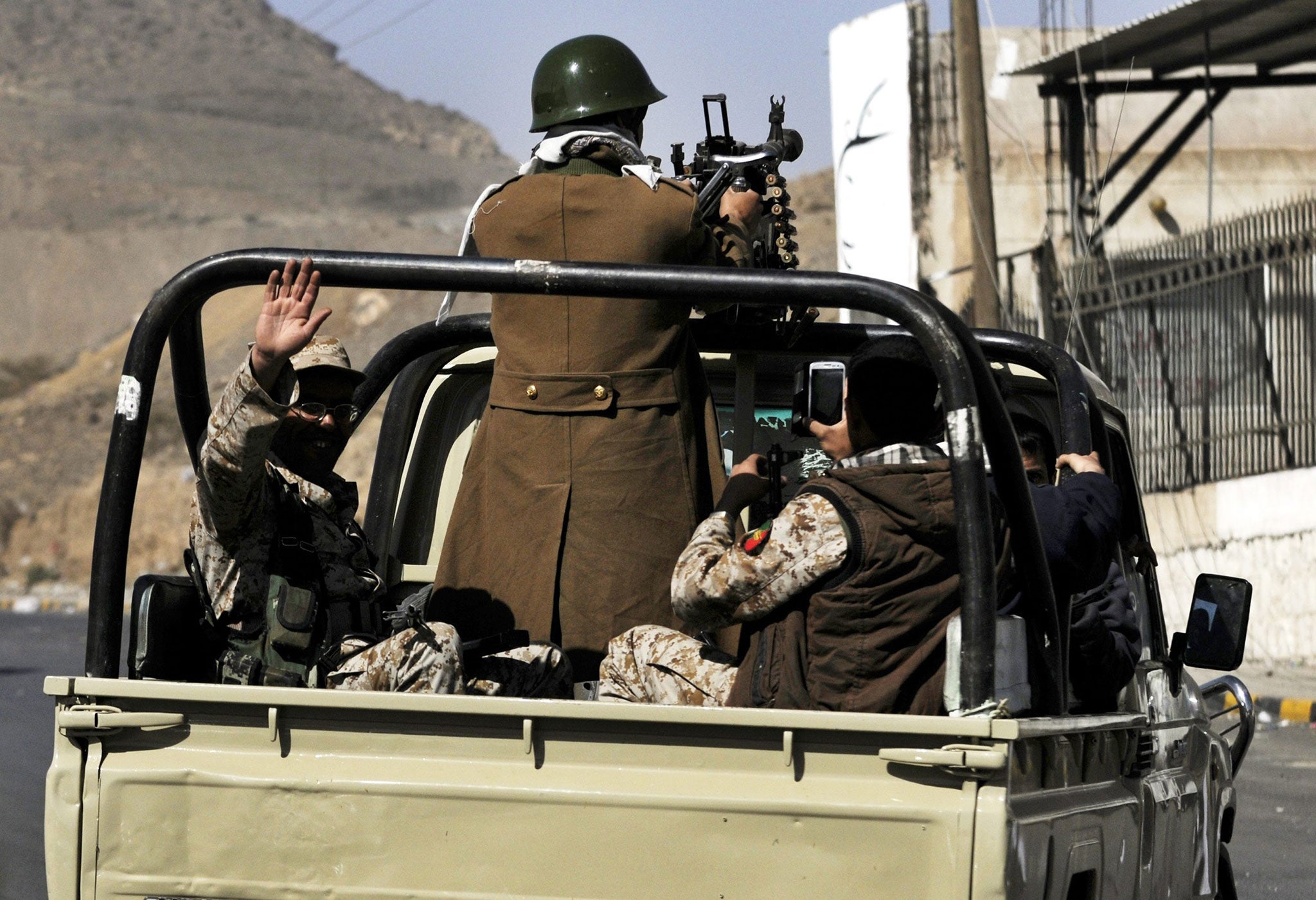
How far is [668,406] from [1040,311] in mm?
14488

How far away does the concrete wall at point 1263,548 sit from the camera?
14031 millimetres

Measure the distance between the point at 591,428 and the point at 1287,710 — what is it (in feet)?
31.5

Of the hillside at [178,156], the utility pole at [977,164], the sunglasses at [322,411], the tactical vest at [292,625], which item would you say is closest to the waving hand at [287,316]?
the tactical vest at [292,625]

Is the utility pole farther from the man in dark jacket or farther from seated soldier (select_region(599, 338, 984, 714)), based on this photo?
seated soldier (select_region(599, 338, 984, 714))

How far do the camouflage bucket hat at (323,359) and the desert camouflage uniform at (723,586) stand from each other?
0.85 m

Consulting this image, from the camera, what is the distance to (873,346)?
328 cm

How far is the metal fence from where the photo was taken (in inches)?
559

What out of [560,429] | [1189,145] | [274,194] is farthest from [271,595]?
[274,194]

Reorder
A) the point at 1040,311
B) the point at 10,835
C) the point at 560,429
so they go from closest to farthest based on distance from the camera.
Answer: the point at 560,429, the point at 10,835, the point at 1040,311

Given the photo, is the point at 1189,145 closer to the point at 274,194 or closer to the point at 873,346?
the point at 873,346

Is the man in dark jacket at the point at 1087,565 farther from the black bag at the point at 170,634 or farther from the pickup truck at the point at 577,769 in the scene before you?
the black bag at the point at 170,634

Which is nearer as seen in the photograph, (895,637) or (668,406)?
(895,637)

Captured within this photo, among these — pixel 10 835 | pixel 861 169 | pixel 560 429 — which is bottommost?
pixel 10 835

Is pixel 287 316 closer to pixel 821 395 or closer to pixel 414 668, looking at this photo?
pixel 414 668
